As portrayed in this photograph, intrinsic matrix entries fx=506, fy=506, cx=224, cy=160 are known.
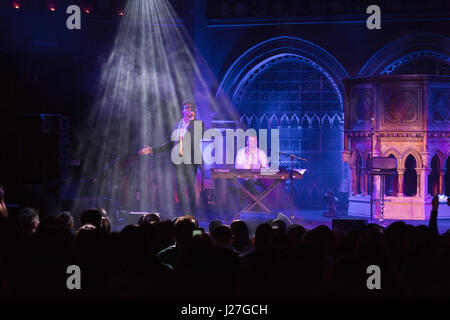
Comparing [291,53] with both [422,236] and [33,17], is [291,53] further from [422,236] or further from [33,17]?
[422,236]

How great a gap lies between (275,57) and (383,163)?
4.43m

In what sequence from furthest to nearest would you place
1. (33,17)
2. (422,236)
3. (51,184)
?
(33,17) < (51,184) < (422,236)

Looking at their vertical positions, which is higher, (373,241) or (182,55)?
(182,55)

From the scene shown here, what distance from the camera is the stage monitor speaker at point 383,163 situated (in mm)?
9289

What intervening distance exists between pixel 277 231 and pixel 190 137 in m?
5.87

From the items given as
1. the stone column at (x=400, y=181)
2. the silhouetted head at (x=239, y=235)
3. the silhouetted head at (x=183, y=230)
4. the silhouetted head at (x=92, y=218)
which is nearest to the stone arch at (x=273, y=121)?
the stone column at (x=400, y=181)

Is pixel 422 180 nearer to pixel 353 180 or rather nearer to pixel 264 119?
pixel 353 180

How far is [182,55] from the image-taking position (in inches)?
481

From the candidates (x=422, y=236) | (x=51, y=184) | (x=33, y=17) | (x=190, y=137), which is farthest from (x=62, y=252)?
(x=33, y=17)

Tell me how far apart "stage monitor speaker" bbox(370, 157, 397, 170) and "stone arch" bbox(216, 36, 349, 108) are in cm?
320

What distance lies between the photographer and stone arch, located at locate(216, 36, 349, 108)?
1209 cm

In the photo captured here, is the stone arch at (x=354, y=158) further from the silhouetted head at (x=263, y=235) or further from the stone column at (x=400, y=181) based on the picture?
the silhouetted head at (x=263, y=235)
